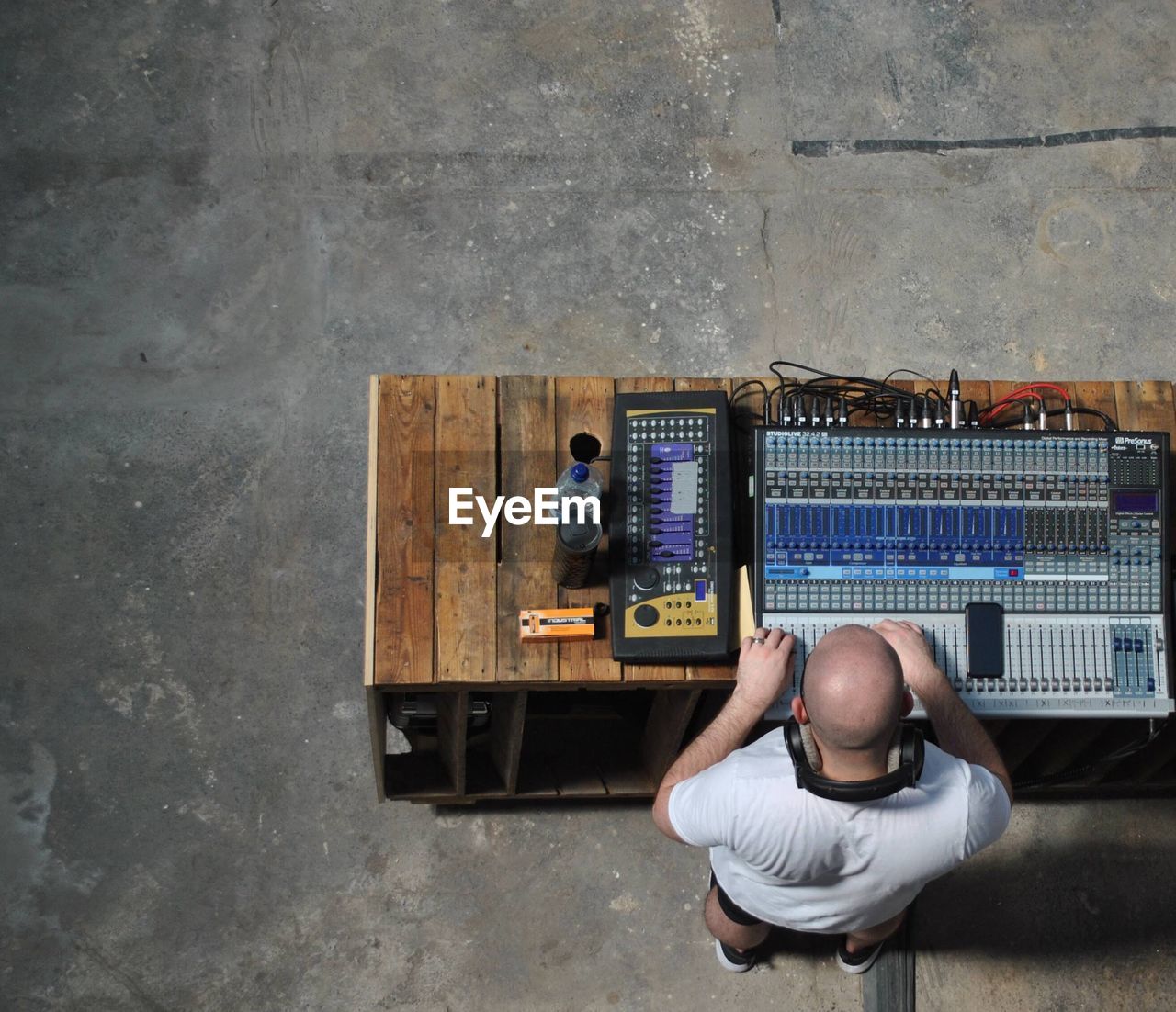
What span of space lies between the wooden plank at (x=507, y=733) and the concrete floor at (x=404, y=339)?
0.87 ft

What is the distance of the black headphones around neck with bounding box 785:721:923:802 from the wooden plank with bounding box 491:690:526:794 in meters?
0.73

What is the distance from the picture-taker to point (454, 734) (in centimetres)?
267

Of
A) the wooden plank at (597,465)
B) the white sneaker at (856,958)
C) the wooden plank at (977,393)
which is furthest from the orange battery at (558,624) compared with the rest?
the white sneaker at (856,958)

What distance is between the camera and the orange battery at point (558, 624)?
2.29 m

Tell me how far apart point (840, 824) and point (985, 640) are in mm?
565

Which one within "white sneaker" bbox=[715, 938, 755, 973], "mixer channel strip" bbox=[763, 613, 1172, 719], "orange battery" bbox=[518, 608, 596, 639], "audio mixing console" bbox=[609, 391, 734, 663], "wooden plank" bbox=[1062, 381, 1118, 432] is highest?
"wooden plank" bbox=[1062, 381, 1118, 432]

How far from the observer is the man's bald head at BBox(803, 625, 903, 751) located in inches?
69.5

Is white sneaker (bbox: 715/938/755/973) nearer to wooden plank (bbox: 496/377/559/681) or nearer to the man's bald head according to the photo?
wooden plank (bbox: 496/377/559/681)

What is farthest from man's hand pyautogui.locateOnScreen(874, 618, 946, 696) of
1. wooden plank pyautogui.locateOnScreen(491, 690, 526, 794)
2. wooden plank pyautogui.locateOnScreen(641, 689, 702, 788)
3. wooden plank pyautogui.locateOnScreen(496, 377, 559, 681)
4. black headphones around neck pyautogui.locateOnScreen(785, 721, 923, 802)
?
wooden plank pyautogui.locateOnScreen(491, 690, 526, 794)

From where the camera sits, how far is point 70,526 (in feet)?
10.9

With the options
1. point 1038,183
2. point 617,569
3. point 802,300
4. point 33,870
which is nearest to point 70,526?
point 33,870

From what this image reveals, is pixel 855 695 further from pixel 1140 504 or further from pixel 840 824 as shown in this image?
pixel 1140 504

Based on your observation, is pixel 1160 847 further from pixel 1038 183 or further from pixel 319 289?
pixel 319 289

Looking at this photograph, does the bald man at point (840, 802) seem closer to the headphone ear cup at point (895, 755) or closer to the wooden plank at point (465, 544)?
the headphone ear cup at point (895, 755)
